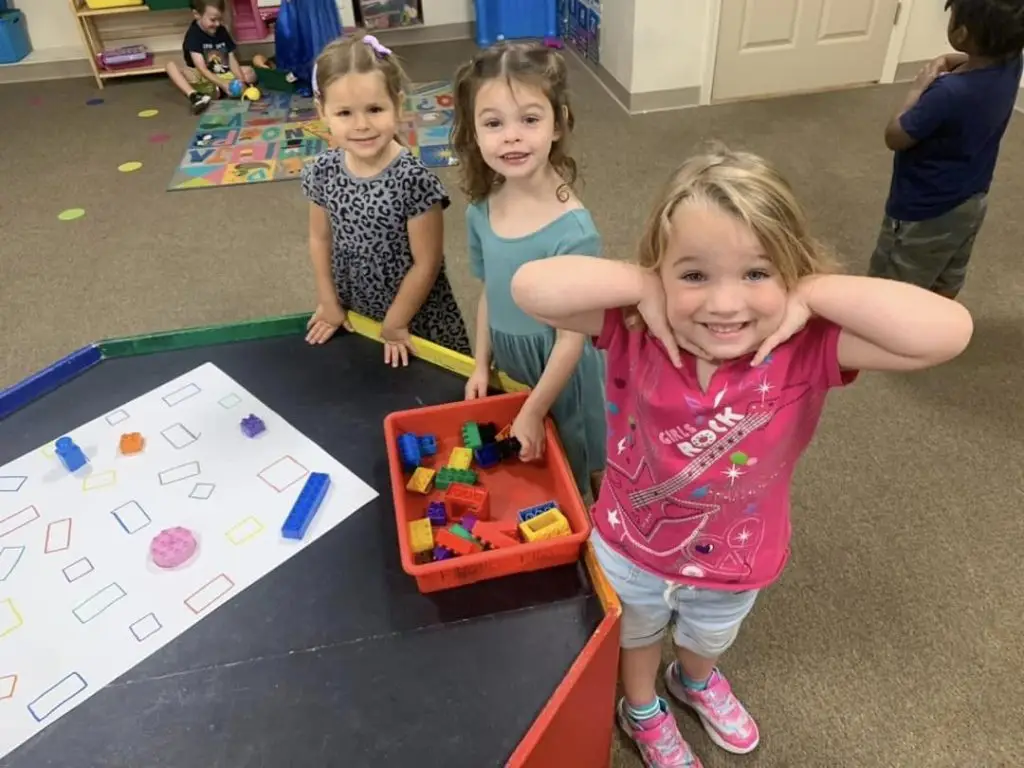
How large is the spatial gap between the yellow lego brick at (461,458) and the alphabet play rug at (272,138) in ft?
6.33

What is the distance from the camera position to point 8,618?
0.84 m

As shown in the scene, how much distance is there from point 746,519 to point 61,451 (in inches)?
31.9

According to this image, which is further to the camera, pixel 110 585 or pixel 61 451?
pixel 61 451

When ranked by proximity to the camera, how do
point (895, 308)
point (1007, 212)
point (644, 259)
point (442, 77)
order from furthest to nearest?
point (442, 77), point (1007, 212), point (644, 259), point (895, 308)

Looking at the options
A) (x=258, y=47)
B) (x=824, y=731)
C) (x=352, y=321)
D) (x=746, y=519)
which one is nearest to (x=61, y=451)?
(x=352, y=321)

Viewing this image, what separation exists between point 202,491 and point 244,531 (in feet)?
0.31

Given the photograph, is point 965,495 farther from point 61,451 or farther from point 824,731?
point 61,451

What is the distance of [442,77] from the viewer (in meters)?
3.55

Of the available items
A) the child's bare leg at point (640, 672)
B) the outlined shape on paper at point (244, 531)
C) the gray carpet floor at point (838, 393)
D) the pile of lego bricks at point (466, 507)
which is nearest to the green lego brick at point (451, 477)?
the pile of lego bricks at point (466, 507)

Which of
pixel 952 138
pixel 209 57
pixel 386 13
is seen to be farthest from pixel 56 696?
pixel 386 13

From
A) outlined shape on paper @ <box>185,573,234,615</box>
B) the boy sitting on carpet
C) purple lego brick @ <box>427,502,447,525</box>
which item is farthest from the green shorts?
the boy sitting on carpet

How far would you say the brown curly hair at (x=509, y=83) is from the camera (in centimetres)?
97

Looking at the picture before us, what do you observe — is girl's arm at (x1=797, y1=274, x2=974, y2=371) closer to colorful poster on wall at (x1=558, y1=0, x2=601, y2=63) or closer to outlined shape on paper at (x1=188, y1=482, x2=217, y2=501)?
outlined shape on paper at (x1=188, y1=482, x2=217, y2=501)

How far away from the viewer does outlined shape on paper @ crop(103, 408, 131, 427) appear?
107 centimetres
